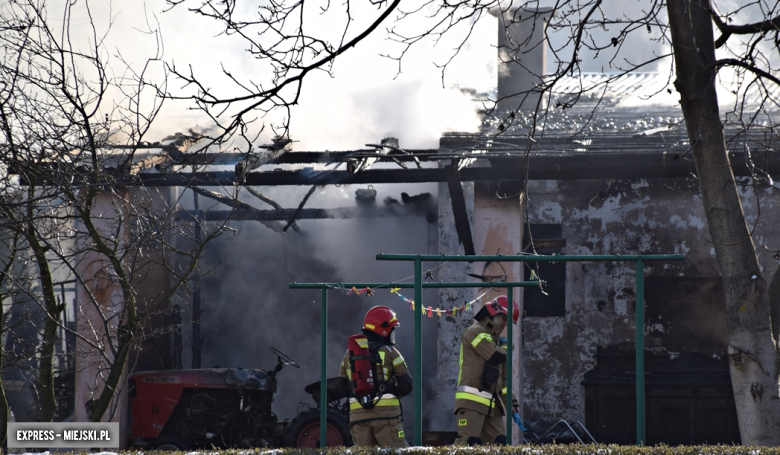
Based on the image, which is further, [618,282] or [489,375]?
[618,282]

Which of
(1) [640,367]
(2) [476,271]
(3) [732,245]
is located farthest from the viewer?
(2) [476,271]

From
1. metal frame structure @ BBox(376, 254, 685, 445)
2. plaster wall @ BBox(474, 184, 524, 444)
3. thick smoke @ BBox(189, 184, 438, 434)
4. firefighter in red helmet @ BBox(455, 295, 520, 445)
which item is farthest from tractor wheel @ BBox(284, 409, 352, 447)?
metal frame structure @ BBox(376, 254, 685, 445)

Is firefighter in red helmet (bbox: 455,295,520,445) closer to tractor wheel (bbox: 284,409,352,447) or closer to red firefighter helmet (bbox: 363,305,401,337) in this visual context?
red firefighter helmet (bbox: 363,305,401,337)

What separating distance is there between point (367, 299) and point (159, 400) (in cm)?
493

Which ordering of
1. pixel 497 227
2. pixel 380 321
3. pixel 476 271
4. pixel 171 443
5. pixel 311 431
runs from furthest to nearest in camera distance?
pixel 476 271
pixel 497 227
pixel 171 443
pixel 311 431
pixel 380 321

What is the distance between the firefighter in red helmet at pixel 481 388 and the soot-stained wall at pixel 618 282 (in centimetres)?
396

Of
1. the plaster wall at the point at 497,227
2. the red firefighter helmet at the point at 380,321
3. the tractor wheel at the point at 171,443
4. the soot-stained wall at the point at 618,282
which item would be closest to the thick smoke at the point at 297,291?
the soot-stained wall at the point at 618,282

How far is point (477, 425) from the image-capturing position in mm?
7250

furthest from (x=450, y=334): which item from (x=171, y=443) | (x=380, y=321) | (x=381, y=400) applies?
(x=171, y=443)

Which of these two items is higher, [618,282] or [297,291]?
[618,282]

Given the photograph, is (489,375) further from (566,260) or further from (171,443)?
(171,443)

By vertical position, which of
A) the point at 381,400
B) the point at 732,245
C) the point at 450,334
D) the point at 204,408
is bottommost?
the point at 204,408

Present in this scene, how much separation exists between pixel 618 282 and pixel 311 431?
4.97 meters

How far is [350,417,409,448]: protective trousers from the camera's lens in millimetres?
7426
